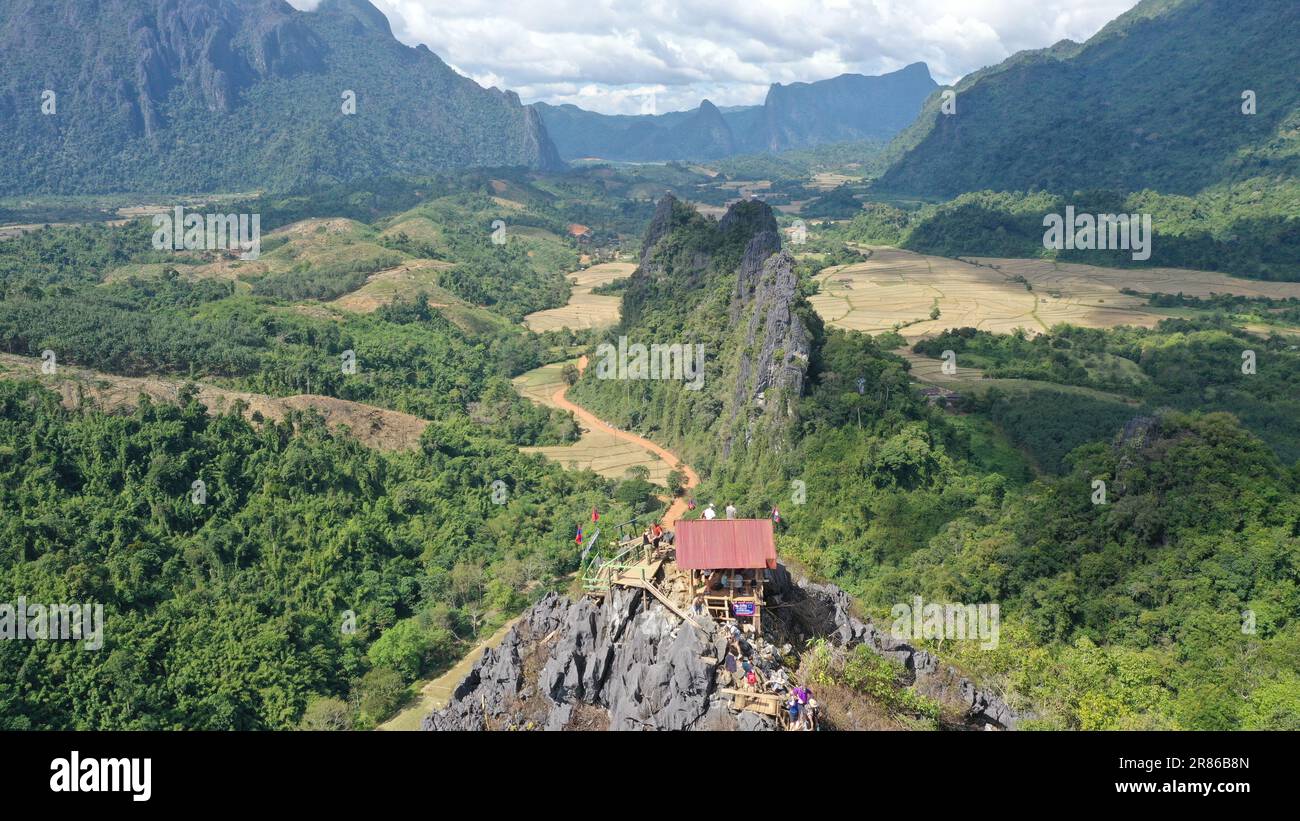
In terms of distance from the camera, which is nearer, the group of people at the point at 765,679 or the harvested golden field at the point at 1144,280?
the group of people at the point at 765,679

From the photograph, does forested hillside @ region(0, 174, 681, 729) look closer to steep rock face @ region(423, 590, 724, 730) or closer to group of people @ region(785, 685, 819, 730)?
steep rock face @ region(423, 590, 724, 730)

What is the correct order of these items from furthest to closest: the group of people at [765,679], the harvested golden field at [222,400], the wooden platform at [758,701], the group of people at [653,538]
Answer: the harvested golden field at [222,400] < the group of people at [653,538] < the wooden platform at [758,701] < the group of people at [765,679]

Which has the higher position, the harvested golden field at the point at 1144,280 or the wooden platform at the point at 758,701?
the harvested golden field at the point at 1144,280

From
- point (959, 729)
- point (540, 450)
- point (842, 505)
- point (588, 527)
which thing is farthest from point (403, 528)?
point (959, 729)

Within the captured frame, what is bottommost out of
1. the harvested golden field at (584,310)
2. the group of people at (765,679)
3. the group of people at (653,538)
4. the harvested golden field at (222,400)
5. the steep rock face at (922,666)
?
the steep rock face at (922,666)

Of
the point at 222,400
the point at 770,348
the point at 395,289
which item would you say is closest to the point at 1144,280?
the point at 770,348

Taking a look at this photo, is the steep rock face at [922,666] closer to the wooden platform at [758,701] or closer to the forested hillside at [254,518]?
the wooden platform at [758,701]

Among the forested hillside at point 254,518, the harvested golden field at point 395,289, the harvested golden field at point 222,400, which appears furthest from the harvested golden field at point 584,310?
the harvested golden field at point 222,400
